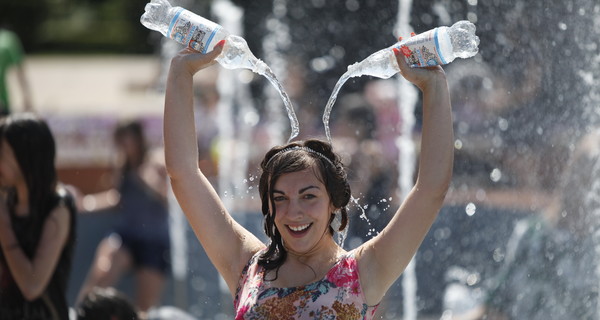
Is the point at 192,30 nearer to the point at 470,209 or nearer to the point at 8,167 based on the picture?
the point at 8,167

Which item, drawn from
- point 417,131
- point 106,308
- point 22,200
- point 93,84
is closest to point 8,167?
point 22,200

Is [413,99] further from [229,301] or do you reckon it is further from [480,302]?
[480,302]

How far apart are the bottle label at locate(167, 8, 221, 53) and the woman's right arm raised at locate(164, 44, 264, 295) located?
34mm

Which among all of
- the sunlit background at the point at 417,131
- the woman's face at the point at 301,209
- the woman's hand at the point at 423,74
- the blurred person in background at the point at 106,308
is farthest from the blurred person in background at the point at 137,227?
the woman's hand at the point at 423,74

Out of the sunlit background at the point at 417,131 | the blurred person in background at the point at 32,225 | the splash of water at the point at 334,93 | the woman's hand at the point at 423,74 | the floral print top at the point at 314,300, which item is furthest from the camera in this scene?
the sunlit background at the point at 417,131

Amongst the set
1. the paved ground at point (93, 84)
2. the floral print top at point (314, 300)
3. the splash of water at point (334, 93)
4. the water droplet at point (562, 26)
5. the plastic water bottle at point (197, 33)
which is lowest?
the paved ground at point (93, 84)

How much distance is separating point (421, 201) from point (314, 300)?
36 cm

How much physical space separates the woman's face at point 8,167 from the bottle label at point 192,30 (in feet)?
4.44

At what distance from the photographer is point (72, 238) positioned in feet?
12.8

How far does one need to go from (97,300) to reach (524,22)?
230 centimetres

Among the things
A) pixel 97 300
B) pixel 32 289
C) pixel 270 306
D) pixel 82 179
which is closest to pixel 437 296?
pixel 97 300

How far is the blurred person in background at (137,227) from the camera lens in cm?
671

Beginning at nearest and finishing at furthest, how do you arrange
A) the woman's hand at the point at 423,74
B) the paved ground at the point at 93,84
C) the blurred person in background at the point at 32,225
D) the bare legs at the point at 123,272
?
the woman's hand at the point at 423,74 < the blurred person in background at the point at 32,225 < the bare legs at the point at 123,272 < the paved ground at the point at 93,84

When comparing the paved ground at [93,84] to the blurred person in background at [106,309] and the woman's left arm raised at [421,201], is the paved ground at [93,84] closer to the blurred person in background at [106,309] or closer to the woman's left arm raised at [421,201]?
the blurred person in background at [106,309]
